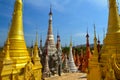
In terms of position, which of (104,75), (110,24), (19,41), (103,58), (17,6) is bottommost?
(104,75)

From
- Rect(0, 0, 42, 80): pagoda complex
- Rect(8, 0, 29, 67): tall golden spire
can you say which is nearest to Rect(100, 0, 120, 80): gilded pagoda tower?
Rect(0, 0, 42, 80): pagoda complex

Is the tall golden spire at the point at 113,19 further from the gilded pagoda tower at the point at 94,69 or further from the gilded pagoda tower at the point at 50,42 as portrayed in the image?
the gilded pagoda tower at the point at 50,42

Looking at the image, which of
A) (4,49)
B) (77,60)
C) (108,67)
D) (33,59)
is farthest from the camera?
(77,60)

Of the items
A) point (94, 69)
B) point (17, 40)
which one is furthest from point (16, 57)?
point (94, 69)

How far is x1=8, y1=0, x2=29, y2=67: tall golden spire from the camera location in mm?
10344

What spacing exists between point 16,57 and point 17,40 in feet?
3.22

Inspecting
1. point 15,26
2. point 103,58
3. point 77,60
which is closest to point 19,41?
point 15,26

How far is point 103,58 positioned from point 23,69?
411 centimetres

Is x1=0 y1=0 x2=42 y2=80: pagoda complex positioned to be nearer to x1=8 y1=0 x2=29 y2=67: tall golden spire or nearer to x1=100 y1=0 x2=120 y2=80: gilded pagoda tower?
x1=8 y1=0 x2=29 y2=67: tall golden spire

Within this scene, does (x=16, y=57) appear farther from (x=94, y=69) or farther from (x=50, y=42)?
(x=50, y=42)

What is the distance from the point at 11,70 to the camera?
964 cm

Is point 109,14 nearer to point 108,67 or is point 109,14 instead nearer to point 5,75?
point 108,67

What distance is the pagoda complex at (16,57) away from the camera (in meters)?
9.51

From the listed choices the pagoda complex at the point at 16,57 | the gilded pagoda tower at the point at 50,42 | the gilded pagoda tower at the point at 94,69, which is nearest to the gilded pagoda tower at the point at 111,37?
the gilded pagoda tower at the point at 94,69
